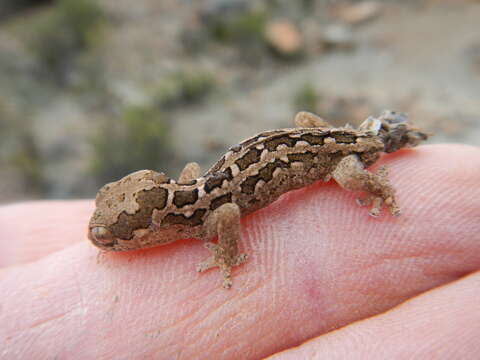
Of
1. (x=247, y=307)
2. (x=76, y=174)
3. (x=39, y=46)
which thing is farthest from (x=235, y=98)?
(x=247, y=307)

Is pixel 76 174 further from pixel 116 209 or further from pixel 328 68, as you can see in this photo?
pixel 328 68

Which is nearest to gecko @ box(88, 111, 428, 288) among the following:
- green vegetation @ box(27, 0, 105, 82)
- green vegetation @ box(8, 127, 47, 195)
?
green vegetation @ box(8, 127, 47, 195)

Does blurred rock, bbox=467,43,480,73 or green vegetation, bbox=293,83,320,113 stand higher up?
blurred rock, bbox=467,43,480,73

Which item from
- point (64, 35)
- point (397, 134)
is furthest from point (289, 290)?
point (64, 35)

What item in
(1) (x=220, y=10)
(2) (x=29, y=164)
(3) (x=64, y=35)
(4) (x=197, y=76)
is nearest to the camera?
(2) (x=29, y=164)

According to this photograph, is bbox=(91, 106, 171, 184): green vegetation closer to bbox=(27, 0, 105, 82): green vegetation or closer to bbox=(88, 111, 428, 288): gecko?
bbox=(27, 0, 105, 82): green vegetation

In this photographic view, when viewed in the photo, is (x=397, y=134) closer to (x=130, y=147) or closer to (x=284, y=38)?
(x=130, y=147)
